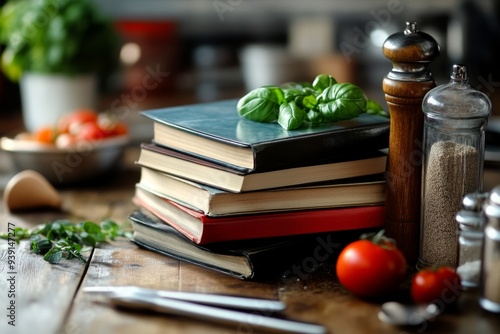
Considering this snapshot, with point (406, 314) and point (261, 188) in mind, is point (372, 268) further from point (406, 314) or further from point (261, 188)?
point (261, 188)

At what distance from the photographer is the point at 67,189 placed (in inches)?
66.0

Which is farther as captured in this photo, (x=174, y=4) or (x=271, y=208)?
(x=174, y=4)

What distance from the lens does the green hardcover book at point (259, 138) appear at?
104cm

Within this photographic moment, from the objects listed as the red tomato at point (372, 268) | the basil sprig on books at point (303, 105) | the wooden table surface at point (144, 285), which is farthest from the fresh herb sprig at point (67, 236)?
the red tomato at point (372, 268)

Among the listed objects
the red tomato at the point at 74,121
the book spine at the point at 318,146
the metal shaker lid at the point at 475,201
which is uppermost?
the book spine at the point at 318,146

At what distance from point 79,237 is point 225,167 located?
1.02ft

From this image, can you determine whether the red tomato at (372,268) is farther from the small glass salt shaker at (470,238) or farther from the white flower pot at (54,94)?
the white flower pot at (54,94)

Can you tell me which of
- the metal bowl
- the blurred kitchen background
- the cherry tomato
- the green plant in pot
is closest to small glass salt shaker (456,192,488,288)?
the metal bowl

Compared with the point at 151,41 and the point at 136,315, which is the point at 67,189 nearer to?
the point at 136,315

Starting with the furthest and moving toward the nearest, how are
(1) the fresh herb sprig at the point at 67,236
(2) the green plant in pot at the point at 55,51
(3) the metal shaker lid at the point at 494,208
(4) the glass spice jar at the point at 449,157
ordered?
(2) the green plant in pot at the point at 55,51 < (1) the fresh herb sprig at the point at 67,236 < (4) the glass spice jar at the point at 449,157 < (3) the metal shaker lid at the point at 494,208

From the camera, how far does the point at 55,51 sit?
2096 mm

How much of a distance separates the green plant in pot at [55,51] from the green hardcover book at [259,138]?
1.00 m

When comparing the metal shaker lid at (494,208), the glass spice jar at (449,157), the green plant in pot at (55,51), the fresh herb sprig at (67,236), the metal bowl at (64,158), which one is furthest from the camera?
the green plant in pot at (55,51)

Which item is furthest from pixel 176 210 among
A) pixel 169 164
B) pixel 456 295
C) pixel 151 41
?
pixel 151 41
